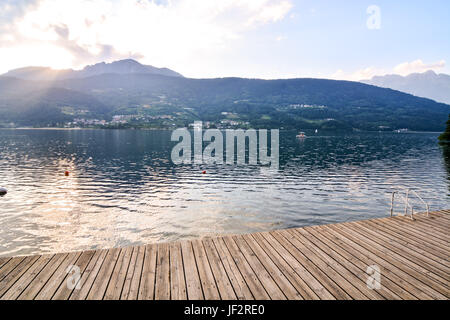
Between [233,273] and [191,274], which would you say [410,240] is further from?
[191,274]

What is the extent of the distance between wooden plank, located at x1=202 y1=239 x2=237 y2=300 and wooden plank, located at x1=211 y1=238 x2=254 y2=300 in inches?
4.7

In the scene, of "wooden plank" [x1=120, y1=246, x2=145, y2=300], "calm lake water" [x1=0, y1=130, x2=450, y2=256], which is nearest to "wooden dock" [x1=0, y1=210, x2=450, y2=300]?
"wooden plank" [x1=120, y1=246, x2=145, y2=300]

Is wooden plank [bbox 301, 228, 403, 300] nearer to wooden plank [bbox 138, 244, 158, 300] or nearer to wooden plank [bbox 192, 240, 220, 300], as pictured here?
wooden plank [bbox 192, 240, 220, 300]

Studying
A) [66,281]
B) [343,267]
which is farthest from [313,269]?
[66,281]

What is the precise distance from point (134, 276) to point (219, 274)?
2876 millimetres

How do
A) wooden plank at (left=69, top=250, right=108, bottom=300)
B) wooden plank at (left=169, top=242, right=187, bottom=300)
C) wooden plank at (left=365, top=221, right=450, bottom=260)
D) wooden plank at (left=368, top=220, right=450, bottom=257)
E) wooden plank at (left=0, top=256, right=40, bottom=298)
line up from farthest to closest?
wooden plank at (left=368, top=220, right=450, bottom=257)
wooden plank at (left=365, top=221, right=450, bottom=260)
wooden plank at (left=0, top=256, right=40, bottom=298)
wooden plank at (left=169, top=242, right=187, bottom=300)
wooden plank at (left=69, top=250, right=108, bottom=300)

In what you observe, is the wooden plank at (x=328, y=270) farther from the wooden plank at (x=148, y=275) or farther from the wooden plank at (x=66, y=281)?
the wooden plank at (x=66, y=281)

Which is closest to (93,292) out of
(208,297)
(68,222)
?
(208,297)

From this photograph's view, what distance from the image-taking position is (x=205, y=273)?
28.9 feet

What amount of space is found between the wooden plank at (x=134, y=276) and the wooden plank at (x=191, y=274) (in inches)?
61.4

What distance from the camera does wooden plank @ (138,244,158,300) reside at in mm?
7555

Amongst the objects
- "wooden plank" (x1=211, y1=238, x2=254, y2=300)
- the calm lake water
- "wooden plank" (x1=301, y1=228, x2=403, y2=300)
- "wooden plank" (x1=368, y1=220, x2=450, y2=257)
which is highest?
"wooden plank" (x1=211, y1=238, x2=254, y2=300)

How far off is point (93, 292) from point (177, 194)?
22.2m
